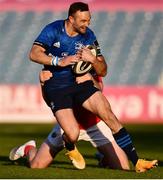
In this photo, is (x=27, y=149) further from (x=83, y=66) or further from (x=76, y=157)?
A: (x=83, y=66)

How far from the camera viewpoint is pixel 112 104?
27078mm

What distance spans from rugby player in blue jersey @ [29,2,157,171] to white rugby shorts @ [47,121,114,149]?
→ 385 mm

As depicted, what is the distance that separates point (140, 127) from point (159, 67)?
893 cm

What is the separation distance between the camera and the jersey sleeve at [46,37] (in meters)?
9.84

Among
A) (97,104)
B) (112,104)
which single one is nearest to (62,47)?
(97,104)

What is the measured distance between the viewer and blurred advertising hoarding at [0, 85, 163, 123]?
27.0 metres

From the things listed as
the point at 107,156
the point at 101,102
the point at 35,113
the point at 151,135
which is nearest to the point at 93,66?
the point at 101,102

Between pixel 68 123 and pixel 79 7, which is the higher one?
pixel 79 7

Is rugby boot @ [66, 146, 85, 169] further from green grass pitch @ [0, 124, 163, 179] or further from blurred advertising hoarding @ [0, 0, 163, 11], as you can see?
blurred advertising hoarding @ [0, 0, 163, 11]

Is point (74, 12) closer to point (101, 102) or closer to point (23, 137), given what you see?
point (101, 102)

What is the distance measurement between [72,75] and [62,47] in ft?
1.17

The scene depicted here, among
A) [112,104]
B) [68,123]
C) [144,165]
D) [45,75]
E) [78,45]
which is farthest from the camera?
[112,104]

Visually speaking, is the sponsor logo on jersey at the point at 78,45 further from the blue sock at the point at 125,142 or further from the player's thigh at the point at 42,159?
the player's thigh at the point at 42,159

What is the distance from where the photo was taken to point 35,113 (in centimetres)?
2714
